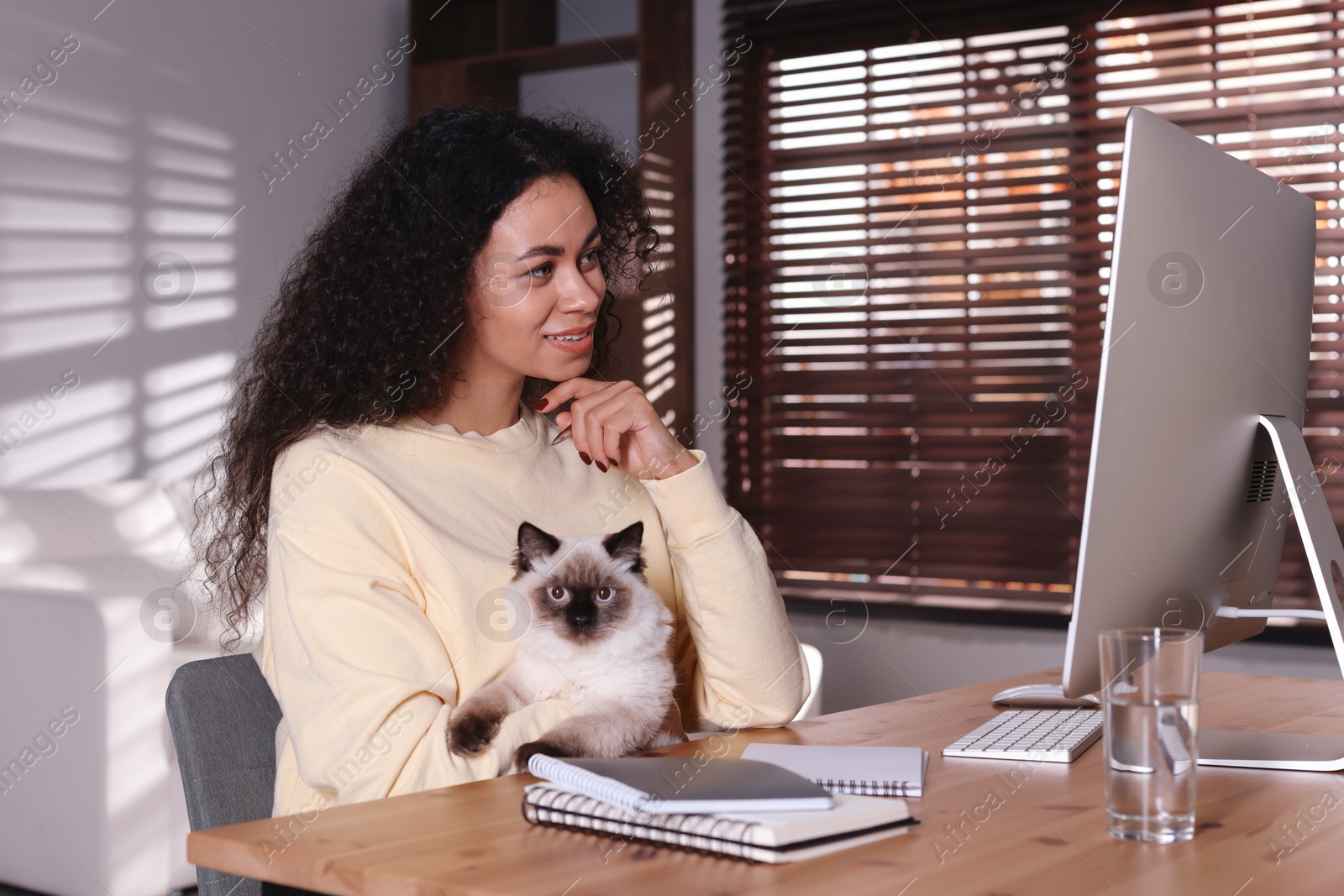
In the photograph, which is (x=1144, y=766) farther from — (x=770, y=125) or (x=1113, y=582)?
(x=770, y=125)

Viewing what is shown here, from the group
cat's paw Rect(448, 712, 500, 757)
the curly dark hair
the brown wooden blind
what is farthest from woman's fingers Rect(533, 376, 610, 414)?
the brown wooden blind

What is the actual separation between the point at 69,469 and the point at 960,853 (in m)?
3.17

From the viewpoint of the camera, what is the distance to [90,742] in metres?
2.57

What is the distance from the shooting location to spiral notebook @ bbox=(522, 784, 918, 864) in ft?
2.73

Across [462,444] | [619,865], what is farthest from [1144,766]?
[462,444]

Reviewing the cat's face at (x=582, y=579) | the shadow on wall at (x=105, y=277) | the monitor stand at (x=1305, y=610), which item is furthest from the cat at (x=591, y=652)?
the shadow on wall at (x=105, y=277)

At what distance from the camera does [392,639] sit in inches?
48.1

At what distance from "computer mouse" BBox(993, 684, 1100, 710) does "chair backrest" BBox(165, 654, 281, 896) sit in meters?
0.85

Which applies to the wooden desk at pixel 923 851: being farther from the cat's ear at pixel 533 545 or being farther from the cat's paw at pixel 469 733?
the cat's ear at pixel 533 545

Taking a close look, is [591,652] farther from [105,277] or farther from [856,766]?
[105,277]

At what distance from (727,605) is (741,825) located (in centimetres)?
58

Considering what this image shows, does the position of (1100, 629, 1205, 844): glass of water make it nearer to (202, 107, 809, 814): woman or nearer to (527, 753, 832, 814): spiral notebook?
(527, 753, 832, 814): spiral notebook

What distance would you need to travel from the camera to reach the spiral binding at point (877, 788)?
1009 millimetres

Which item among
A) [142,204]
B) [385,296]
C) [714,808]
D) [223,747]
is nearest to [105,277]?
[142,204]
